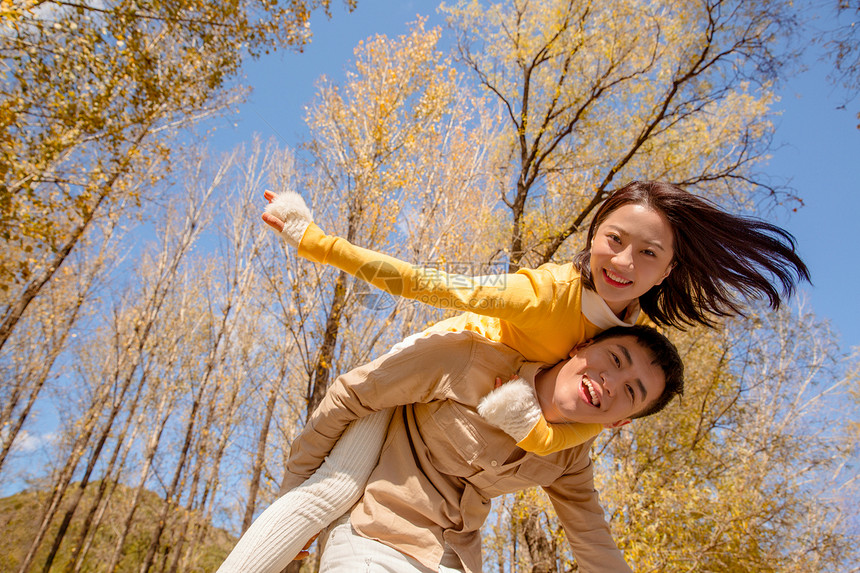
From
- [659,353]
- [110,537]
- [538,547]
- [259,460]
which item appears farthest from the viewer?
[110,537]

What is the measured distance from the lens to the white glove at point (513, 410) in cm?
157

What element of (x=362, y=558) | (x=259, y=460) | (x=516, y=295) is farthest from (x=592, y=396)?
(x=259, y=460)

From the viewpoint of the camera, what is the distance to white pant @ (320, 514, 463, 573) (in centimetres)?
147

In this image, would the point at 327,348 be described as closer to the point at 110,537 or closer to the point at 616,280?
the point at 616,280

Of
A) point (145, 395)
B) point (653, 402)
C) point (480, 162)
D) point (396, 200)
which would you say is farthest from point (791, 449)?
point (145, 395)

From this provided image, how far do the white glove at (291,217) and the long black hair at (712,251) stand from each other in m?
1.04

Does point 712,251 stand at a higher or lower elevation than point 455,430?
higher

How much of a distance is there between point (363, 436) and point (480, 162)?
846 cm

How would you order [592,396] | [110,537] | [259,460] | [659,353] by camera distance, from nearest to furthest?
[592,396] < [659,353] < [259,460] < [110,537]

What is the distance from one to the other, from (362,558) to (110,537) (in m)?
21.6

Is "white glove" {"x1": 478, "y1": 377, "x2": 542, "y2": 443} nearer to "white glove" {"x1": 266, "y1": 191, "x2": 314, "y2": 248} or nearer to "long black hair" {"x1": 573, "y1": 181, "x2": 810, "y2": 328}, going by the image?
"long black hair" {"x1": 573, "y1": 181, "x2": 810, "y2": 328}

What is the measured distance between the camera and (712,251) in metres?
1.74

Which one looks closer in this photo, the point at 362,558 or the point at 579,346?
the point at 362,558

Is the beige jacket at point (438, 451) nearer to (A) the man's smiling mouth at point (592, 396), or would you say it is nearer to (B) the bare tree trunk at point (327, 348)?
(A) the man's smiling mouth at point (592, 396)
